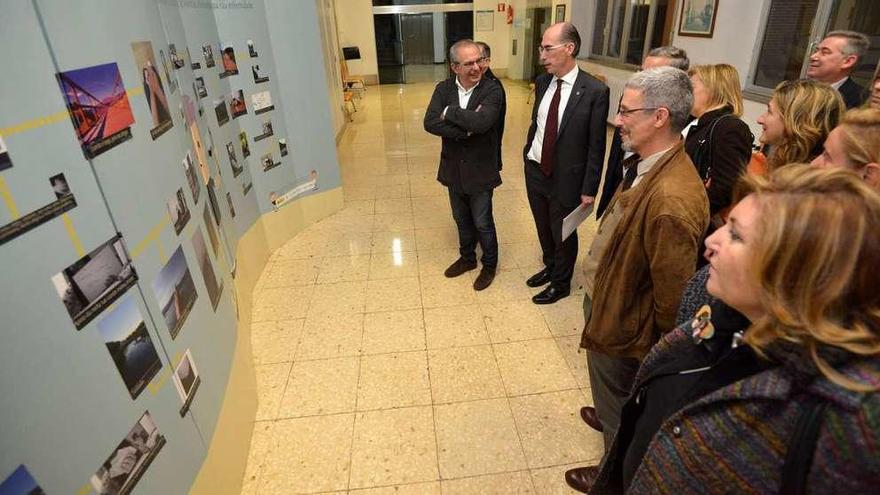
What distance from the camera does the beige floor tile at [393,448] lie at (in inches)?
80.0

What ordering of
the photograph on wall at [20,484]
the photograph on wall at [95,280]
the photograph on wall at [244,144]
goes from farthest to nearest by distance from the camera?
the photograph on wall at [244,144] → the photograph on wall at [95,280] → the photograph on wall at [20,484]

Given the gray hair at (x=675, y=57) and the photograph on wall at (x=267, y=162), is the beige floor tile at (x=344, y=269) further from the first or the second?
the gray hair at (x=675, y=57)

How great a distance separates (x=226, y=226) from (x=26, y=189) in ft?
6.45

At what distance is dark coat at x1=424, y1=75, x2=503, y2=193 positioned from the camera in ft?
9.34

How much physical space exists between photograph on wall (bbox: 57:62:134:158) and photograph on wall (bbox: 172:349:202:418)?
0.78 meters

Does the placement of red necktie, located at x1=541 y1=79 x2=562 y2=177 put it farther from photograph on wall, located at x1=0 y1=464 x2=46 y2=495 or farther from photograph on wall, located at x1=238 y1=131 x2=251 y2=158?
photograph on wall, located at x1=0 y1=464 x2=46 y2=495

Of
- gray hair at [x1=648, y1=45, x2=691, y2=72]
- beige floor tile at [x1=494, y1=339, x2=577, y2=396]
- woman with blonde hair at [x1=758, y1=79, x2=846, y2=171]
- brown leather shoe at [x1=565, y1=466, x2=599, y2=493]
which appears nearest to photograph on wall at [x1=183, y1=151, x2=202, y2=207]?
beige floor tile at [x1=494, y1=339, x2=577, y2=396]

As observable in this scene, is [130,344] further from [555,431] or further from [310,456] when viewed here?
[555,431]

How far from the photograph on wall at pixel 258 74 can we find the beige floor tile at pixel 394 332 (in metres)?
2.12

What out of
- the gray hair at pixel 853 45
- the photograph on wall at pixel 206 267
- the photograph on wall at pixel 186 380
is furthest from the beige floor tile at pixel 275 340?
the gray hair at pixel 853 45

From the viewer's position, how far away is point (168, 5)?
2.54 meters

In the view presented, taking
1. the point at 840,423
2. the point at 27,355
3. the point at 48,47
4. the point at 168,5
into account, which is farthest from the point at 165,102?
the point at 840,423

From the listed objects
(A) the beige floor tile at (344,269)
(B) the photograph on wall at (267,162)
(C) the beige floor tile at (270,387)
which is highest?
(B) the photograph on wall at (267,162)

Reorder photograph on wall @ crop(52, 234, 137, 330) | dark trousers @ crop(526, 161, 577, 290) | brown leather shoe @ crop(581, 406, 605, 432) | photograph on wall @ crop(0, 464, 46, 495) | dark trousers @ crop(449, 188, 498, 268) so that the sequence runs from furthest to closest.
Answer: dark trousers @ crop(449, 188, 498, 268), dark trousers @ crop(526, 161, 577, 290), brown leather shoe @ crop(581, 406, 605, 432), photograph on wall @ crop(52, 234, 137, 330), photograph on wall @ crop(0, 464, 46, 495)
